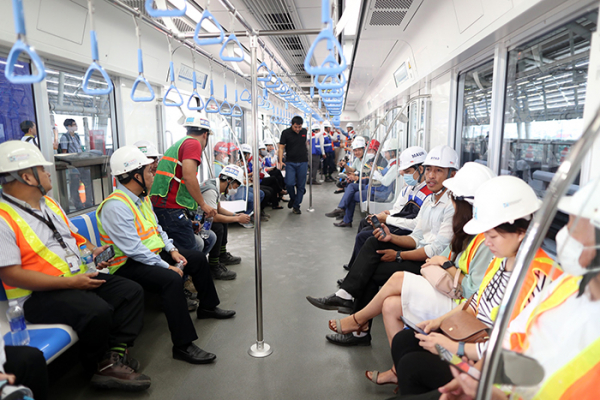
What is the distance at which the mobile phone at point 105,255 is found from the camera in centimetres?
255

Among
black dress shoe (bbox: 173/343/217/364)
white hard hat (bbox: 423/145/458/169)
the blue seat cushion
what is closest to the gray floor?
black dress shoe (bbox: 173/343/217/364)

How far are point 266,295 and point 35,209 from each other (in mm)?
2151

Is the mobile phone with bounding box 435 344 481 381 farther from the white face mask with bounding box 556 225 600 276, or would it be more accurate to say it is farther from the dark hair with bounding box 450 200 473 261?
the dark hair with bounding box 450 200 473 261

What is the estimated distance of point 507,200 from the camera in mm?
1637

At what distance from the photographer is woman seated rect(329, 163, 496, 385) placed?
7.20ft

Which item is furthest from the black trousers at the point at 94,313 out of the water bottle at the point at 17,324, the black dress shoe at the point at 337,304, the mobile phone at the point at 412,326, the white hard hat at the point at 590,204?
the white hard hat at the point at 590,204

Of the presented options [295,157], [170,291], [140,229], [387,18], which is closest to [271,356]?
[170,291]

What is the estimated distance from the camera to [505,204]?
5.36 feet

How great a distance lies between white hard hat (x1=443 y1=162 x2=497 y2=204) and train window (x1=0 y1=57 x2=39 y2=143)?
3.45 m

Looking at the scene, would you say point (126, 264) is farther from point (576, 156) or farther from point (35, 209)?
point (576, 156)

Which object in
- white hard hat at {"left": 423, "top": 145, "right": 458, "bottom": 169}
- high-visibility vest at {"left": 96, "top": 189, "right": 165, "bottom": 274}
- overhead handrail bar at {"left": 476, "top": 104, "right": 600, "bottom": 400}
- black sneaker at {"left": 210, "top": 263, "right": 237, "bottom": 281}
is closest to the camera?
overhead handrail bar at {"left": 476, "top": 104, "right": 600, "bottom": 400}

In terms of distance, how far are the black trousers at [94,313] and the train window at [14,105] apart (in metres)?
1.66

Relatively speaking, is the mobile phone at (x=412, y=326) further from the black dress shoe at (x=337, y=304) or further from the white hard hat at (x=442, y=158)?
the white hard hat at (x=442, y=158)

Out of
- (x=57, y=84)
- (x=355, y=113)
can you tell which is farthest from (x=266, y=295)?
(x=355, y=113)
